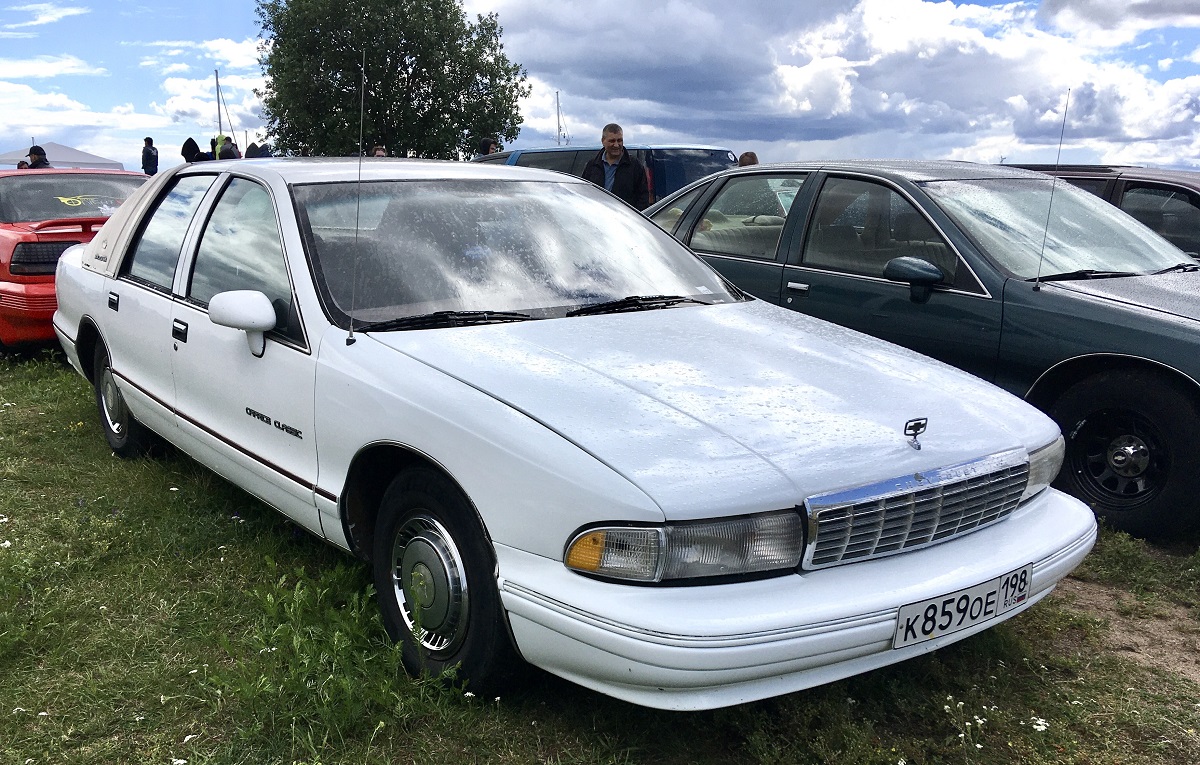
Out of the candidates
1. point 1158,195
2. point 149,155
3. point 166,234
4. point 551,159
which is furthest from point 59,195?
point 149,155

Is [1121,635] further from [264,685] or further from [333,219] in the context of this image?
[333,219]

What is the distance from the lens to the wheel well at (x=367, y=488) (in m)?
2.97

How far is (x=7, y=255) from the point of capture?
23.0ft

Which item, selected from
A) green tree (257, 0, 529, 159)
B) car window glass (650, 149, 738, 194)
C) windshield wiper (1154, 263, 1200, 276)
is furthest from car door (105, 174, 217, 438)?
green tree (257, 0, 529, 159)

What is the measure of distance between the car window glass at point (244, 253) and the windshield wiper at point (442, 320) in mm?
347

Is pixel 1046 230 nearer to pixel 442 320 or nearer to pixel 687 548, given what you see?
pixel 442 320

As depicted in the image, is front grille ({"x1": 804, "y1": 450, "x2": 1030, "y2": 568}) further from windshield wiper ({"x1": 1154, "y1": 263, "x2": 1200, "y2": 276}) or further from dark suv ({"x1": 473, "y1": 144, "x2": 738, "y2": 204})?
dark suv ({"x1": 473, "y1": 144, "x2": 738, "y2": 204})

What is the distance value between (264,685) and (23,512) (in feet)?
7.47

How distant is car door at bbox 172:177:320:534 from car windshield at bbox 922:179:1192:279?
3.12 m

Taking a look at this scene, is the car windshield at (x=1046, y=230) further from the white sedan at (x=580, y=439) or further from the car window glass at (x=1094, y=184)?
the car window glass at (x=1094, y=184)

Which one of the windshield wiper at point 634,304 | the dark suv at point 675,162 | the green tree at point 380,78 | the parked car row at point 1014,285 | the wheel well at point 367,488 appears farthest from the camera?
the green tree at point 380,78

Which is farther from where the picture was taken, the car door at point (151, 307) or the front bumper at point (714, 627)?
the car door at point (151, 307)

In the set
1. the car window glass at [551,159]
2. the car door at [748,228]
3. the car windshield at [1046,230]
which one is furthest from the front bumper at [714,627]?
the car window glass at [551,159]

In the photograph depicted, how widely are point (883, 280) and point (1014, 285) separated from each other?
0.64 m
